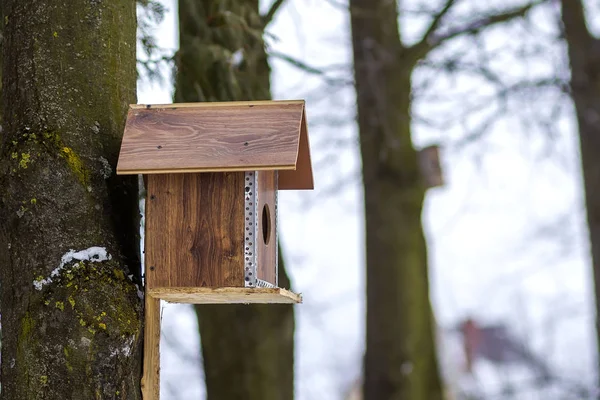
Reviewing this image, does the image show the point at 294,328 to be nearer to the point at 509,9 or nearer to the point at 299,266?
the point at 509,9

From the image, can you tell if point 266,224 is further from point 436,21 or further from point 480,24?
point 480,24

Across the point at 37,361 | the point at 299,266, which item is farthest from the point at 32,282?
the point at 299,266

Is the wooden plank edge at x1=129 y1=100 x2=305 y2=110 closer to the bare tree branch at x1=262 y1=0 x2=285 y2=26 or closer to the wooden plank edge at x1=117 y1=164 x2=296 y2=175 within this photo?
the wooden plank edge at x1=117 y1=164 x2=296 y2=175

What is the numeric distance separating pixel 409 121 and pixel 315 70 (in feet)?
7.55

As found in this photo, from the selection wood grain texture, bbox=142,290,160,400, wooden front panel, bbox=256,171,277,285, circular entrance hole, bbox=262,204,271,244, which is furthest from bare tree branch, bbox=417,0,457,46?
wood grain texture, bbox=142,290,160,400

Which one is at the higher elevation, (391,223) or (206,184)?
(391,223)

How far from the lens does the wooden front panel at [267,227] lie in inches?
110

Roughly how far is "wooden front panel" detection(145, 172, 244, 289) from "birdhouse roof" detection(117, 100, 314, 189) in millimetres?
142

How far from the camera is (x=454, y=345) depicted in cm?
1620

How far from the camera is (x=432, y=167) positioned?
7.39 meters

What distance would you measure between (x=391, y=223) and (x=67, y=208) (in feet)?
17.0

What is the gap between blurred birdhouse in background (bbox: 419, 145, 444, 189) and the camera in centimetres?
739

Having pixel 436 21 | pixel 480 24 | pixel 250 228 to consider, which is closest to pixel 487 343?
pixel 480 24

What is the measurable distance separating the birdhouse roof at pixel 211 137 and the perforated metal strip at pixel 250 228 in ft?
0.41
